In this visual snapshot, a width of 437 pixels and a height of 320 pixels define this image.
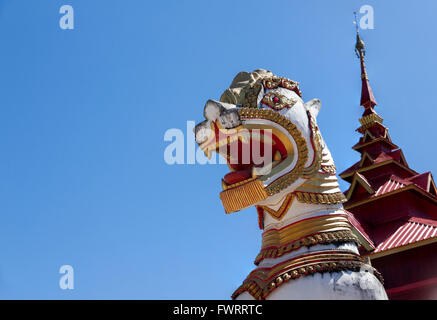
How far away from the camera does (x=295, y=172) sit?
4.75m


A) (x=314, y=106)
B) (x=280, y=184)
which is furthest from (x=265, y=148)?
(x=314, y=106)

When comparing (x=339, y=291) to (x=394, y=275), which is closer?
(x=339, y=291)

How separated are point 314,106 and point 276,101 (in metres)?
0.46

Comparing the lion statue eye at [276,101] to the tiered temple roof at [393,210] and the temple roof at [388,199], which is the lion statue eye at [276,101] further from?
the temple roof at [388,199]

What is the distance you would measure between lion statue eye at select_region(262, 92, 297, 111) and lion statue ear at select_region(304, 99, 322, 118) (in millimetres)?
191

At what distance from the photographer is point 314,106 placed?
5281 mm

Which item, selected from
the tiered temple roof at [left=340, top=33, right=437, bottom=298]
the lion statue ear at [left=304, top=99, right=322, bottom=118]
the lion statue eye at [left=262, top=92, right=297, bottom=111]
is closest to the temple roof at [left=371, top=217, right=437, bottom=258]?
the tiered temple roof at [left=340, top=33, right=437, bottom=298]

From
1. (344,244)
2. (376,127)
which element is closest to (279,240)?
(344,244)

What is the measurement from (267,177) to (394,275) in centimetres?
686

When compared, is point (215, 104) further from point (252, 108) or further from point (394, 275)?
point (394, 275)

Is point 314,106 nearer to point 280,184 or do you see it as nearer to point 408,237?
point 280,184

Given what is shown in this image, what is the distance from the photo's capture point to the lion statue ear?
517 cm
